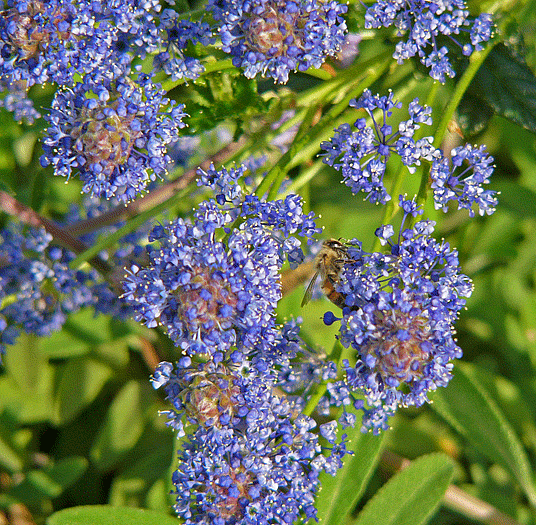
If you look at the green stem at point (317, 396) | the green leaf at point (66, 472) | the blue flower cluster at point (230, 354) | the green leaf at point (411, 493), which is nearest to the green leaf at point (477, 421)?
the green leaf at point (411, 493)

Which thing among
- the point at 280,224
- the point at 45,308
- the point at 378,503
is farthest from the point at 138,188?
the point at 378,503

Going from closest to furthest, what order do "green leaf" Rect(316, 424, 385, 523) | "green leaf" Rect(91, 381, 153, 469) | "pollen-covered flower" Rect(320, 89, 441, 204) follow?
"pollen-covered flower" Rect(320, 89, 441, 204)
"green leaf" Rect(316, 424, 385, 523)
"green leaf" Rect(91, 381, 153, 469)

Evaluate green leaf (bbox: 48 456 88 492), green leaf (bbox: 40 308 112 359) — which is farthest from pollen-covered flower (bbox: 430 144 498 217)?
green leaf (bbox: 48 456 88 492)

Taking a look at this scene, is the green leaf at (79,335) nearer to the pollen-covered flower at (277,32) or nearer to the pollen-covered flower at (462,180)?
the pollen-covered flower at (277,32)

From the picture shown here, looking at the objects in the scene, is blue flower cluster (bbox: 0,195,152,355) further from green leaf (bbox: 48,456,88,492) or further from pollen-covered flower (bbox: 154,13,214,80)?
pollen-covered flower (bbox: 154,13,214,80)

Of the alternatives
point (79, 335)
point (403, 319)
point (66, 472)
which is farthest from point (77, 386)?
point (403, 319)

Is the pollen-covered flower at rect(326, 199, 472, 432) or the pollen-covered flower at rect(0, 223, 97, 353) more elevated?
the pollen-covered flower at rect(326, 199, 472, 432)

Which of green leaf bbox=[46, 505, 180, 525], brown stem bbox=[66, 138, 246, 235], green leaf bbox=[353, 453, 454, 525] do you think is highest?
brown stem bbox=[66, 138, 246, 235]
